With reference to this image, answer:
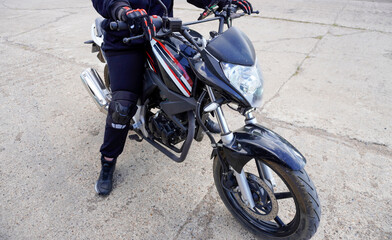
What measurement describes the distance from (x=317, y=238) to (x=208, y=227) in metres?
0.72

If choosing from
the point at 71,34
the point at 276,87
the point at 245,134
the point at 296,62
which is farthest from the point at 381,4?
the point at 245,134

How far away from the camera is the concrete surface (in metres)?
2.04

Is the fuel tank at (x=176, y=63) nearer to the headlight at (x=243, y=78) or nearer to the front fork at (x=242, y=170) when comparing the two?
the front fork at (x=242, y=170)

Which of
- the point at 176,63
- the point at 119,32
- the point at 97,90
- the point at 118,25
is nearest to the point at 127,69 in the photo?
the point at 119,32

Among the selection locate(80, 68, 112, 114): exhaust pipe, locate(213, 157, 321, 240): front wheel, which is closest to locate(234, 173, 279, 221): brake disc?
locate(213, 157, 321, 240): front wheel

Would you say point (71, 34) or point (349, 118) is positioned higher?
point (349, 118)

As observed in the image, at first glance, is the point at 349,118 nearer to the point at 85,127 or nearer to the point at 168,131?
the point at 168,131

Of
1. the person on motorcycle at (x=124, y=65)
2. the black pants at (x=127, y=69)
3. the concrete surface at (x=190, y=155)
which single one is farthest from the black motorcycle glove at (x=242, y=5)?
the concrete surface at (x=190, y=155)

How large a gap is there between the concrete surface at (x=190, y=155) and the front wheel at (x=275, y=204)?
0.16 m

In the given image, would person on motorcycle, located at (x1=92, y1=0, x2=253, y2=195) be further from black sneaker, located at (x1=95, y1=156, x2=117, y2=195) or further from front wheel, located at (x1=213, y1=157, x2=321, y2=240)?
front wheel, located at (x1=213, y1=157, x2=321, y2=240)

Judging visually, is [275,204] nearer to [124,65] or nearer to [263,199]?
[263,199]

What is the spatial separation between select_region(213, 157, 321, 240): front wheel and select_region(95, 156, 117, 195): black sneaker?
3.02ft

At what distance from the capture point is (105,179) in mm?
2326

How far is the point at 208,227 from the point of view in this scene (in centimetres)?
200
